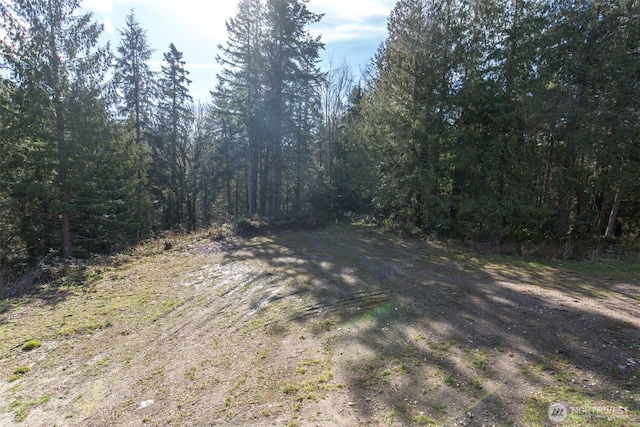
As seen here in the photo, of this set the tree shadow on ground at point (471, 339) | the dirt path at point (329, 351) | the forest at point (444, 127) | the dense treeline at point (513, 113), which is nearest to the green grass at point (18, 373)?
the dirt path at point (329, 351)

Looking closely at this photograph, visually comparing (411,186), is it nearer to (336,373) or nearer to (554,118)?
(554,118)

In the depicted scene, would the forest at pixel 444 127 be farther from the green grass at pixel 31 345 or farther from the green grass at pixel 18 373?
the green grass at pixel 18 373

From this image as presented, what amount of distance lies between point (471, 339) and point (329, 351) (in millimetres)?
1768

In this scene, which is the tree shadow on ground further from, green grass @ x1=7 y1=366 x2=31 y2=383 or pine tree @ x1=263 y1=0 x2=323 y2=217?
pine tree @ x1=263 y1=0 x2=323 y2=217

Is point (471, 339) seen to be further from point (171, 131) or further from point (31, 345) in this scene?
point (171, 131)

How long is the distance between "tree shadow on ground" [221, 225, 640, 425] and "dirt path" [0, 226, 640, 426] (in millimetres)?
20

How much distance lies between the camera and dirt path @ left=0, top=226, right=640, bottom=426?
2.80m

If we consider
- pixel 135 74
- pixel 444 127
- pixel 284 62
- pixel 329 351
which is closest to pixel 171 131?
pixel 135 74

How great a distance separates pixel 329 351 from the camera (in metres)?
3.82

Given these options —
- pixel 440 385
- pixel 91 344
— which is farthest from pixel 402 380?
pixel 91 344

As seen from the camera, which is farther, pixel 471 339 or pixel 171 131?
pixel 171 131

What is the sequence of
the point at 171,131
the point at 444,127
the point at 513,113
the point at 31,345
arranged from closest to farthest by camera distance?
the point at 31,345, the point at 513,113, the point at 444,127, the point at 171,131

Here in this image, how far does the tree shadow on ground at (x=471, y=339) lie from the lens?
2.72 m

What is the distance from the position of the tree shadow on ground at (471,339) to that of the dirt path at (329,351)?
0.02 meters
